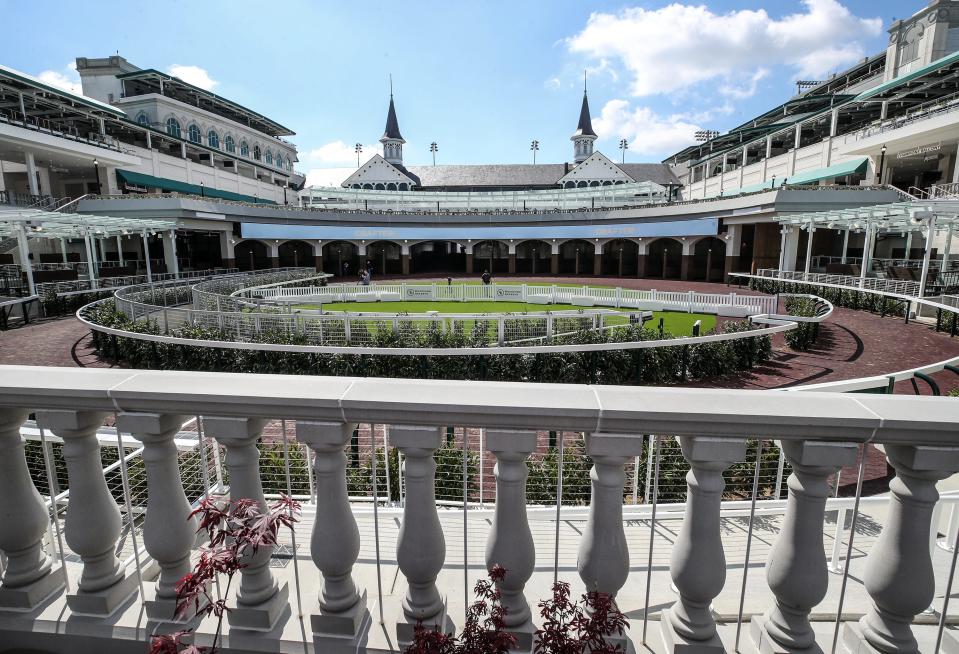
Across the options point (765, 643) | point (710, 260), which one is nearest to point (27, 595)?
point (765, 643)

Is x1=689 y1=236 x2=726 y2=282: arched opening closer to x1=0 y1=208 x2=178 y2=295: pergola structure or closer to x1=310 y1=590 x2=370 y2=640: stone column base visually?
x1=0 y1=208 x2=178 y2=295: pergola structure

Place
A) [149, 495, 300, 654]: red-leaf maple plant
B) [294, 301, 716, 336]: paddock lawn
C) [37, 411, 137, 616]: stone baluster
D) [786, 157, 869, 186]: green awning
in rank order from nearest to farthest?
[149, 495, 300, 654]: red-leaf maple plant
[37, 411, 137, 616]: stone baluster
[294, 301, 716, 336]: paddock lawn
[786, 157, 869, 186]: green awning

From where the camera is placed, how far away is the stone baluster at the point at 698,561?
1669mm

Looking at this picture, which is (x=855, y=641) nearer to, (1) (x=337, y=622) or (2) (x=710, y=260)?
(1) (x=337, y=622)

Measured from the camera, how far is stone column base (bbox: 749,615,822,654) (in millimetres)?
1736

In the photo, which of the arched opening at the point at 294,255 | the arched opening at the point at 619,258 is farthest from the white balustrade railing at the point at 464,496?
the arched opening at the point at 619,258

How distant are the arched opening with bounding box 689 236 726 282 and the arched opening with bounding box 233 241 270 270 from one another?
38.6m

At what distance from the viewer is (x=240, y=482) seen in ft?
6.05

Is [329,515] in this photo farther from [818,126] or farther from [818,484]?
[818,126]

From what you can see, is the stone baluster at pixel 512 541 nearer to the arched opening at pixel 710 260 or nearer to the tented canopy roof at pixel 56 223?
the tented canopy roof at pixel 56 223

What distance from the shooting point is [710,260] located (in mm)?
39531

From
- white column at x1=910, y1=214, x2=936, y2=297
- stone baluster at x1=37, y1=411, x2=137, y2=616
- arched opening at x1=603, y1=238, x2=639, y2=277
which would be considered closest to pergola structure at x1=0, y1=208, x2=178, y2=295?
stone baluster at x1=37, y1=411, x2=137, y2=616

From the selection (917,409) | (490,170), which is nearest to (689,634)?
(917,409)

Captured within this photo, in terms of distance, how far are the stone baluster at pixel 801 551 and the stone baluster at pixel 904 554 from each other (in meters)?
0.19
